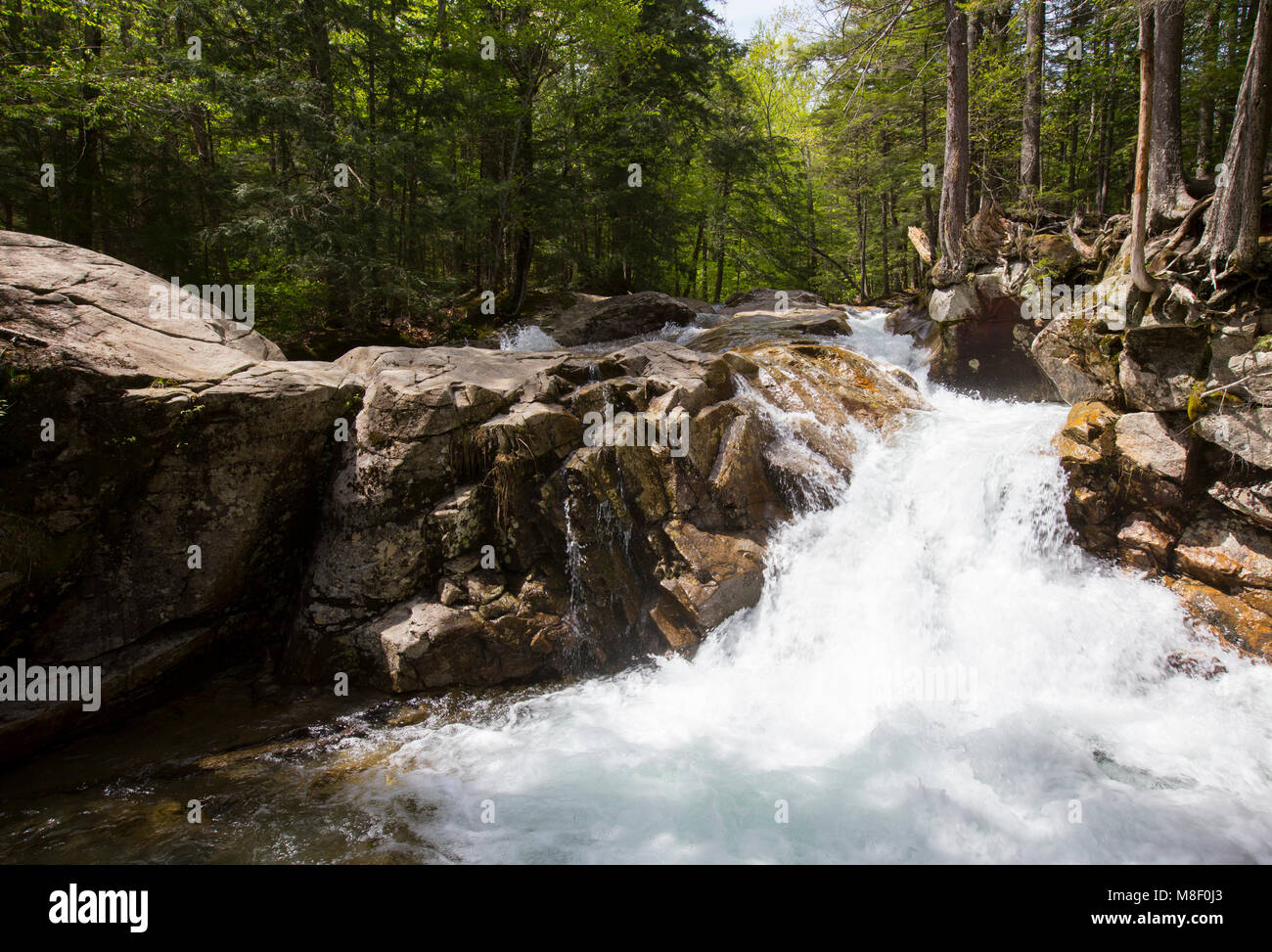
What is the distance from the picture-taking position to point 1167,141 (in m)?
7.53

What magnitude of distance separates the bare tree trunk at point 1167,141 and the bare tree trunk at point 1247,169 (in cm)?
87

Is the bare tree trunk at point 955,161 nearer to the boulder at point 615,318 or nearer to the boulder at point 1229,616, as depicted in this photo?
the boulder at point 615,318

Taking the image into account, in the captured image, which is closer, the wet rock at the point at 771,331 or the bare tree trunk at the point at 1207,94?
the bare tree trunk at the point at 1207,94

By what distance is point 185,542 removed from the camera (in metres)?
6.46

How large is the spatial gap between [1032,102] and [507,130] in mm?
11234

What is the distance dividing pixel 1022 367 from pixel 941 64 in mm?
10309

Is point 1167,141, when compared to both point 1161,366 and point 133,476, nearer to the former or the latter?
point 1161,366

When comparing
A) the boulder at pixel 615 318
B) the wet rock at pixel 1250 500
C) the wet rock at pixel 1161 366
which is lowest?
the wet rock at pixel 1250 500

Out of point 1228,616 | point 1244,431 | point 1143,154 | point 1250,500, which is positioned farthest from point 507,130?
point 1228,616

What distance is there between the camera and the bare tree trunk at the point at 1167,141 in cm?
741

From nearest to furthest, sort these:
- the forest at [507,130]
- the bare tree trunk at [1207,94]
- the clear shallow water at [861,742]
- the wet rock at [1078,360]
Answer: the clear shallow water at [861,742], the wet rock at [1078,360], the forest at [507,130], the bare tree trunk at [1207,94]

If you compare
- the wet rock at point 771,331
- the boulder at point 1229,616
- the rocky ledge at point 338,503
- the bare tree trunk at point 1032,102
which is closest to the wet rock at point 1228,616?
the boulder at point 1229,616
